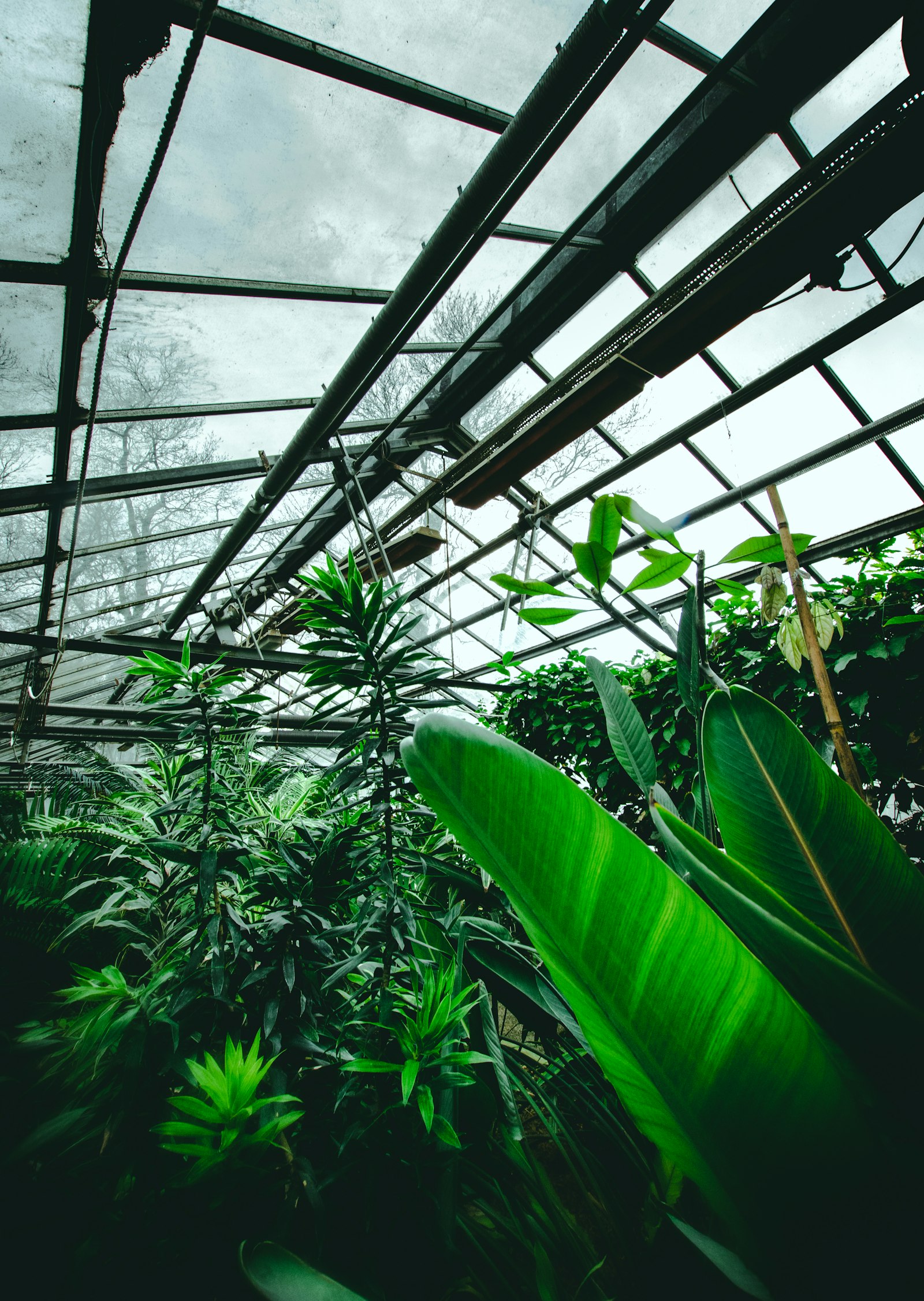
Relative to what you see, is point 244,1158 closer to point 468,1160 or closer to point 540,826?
point 468,1160

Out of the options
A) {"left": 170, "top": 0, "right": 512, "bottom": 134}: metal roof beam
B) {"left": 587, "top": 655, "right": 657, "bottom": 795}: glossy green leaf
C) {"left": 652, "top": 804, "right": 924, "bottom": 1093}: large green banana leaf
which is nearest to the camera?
{"left": 652, "top": 804, "right": 924, "bottom": 1093}: large green banana leaf

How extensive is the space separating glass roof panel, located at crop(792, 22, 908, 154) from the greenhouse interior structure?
0.04ft

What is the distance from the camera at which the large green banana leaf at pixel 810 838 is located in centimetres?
61

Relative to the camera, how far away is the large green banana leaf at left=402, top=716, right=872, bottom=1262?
1.52 feet

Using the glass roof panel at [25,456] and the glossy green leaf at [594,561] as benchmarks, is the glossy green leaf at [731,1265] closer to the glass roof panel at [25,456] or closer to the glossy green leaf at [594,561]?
the glossy green leaf at [594,561]

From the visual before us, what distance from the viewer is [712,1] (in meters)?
2.18

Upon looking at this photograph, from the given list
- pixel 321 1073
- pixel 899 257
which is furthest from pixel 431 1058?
pixel 899 257

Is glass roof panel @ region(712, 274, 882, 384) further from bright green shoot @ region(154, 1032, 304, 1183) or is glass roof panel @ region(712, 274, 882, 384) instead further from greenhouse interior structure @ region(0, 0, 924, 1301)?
bright green shoot @ region(154, 1032, 304, 1183)

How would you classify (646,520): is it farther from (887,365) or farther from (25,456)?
(25,456)

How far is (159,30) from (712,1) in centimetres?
208

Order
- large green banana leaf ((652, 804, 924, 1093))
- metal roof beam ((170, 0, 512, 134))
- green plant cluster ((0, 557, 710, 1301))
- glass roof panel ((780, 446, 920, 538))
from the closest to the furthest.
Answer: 1. large green banana leaf ((652, 804, 924, 1093))
2. green plant cluster ((0, 557, 710, 1301))
3. metal roof beam ((170, 0, 512, 134))
4. glass roof panel ((780, 446, 920, 538))

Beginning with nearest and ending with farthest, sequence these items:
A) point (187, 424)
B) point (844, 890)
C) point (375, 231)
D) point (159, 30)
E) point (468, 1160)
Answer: point (844, 890), point (468, 1160), point (159, 30), point (375, 231), point (187, 424)

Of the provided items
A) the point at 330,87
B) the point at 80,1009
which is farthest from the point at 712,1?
the point at 80,1009

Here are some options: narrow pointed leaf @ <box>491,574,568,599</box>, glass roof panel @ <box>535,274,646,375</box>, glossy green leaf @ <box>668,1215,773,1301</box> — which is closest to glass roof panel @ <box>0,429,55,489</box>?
glass roof panel @ <box>535,274,646,375</box>
